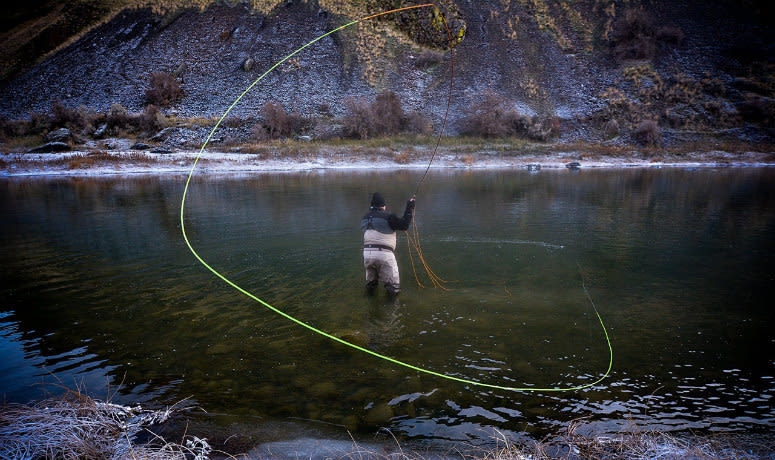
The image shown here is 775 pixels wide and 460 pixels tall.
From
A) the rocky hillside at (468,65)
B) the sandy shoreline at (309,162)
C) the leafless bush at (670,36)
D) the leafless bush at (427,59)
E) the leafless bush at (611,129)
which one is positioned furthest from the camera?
the leafless bush at (427,59)

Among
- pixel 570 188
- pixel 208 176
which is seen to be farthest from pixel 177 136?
pixel 570 188

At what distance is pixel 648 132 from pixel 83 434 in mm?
49843

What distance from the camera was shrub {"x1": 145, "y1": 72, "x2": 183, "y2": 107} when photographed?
5169 centimetres

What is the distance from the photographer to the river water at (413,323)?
470 centimetres

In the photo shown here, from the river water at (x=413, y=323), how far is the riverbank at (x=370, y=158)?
22.1m

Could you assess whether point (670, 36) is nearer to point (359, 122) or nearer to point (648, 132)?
point (648, 132)

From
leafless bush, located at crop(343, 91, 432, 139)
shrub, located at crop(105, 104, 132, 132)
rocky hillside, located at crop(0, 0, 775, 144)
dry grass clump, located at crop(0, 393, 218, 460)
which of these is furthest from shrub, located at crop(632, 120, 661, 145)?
shrub, located at crop(105, 104, 132, 132)

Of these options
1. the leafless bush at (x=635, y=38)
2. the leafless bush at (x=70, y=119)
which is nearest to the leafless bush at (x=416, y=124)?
the leafless bush at (x=635, y=38)

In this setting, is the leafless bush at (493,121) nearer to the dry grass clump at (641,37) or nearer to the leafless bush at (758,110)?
the dry grass clump at (641,37)

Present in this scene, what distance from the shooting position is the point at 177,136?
4262 cm

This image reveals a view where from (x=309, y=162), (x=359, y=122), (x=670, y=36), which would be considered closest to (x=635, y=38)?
(x=670, y=36)

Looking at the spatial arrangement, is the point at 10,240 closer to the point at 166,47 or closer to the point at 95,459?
the point at 95,459

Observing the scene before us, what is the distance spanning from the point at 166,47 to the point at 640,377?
6871 cm

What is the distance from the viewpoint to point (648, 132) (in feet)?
143
